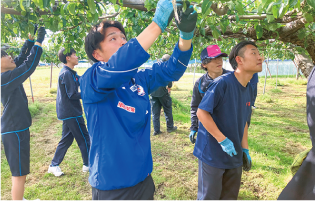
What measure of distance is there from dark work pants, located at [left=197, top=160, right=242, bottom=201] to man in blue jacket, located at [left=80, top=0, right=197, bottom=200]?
2.24 feet

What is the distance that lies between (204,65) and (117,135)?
1938 millimetres

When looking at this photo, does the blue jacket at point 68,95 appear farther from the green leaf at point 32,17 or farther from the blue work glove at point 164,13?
the blue work glove at point 164,13

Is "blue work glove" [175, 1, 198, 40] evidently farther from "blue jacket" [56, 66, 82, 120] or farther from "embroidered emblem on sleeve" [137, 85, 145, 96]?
"blue jacket" [56, 66, 82, 120]

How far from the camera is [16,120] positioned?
218 centimetres

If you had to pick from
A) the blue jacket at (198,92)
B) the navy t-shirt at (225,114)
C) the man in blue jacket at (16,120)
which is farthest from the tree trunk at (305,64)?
the man in blue jacket at (16,120)

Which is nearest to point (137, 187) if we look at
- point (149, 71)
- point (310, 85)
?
point (149, 71)

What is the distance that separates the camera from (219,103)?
5.57ft

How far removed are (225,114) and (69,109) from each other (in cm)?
216

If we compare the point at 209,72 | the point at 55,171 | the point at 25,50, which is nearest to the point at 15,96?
the point at 25,50

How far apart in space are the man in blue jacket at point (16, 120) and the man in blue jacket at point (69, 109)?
58 cm

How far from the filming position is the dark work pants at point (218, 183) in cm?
168

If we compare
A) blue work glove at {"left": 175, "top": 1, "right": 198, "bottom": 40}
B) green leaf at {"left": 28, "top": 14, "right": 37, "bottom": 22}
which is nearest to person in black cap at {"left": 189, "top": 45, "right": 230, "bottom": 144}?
blue work glove at {"left": 175, "top": 1, "right": 198, "bottom": 40}

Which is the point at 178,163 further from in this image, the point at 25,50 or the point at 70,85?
the point at 25,50

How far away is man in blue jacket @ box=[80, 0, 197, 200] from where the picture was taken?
932 millimetres
